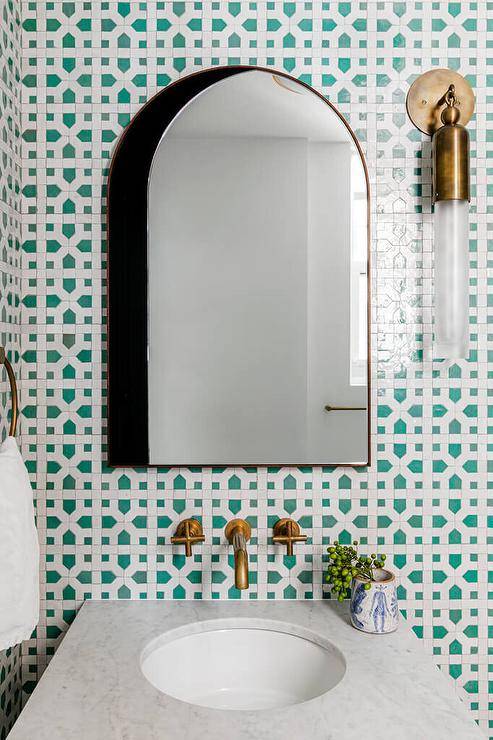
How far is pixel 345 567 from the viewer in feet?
4.04

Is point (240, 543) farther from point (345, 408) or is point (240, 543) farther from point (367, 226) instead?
point (367, 226)

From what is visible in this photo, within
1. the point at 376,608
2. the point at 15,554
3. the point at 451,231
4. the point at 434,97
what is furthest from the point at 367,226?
the point at 15,554

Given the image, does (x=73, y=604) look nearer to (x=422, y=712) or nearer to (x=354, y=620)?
(x=354, y=620)

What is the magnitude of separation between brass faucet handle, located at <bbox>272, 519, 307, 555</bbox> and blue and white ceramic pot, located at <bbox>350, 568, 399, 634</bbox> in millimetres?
157

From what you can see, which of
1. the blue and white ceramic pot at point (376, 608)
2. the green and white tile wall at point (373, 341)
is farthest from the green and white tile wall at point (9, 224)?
the blue and white ceramic pot at point (376, 608)

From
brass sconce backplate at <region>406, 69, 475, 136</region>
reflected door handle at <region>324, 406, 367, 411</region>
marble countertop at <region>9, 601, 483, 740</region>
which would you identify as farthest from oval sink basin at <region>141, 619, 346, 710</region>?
brass sconce backplate at <region>406, 69, 475, 136</region>

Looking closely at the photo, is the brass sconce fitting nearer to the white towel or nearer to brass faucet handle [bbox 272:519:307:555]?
brass faucet handle [bbox 272:519:307:555]

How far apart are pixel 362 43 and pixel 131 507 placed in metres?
1.13

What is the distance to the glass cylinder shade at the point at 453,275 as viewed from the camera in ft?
4.14

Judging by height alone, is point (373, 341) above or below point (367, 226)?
below

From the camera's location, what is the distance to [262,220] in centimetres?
131

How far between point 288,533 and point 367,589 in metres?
0.20

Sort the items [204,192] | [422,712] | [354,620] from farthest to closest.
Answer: [204,192], [354,620], [422,712]

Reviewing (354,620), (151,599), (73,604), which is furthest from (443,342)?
(73,604)
